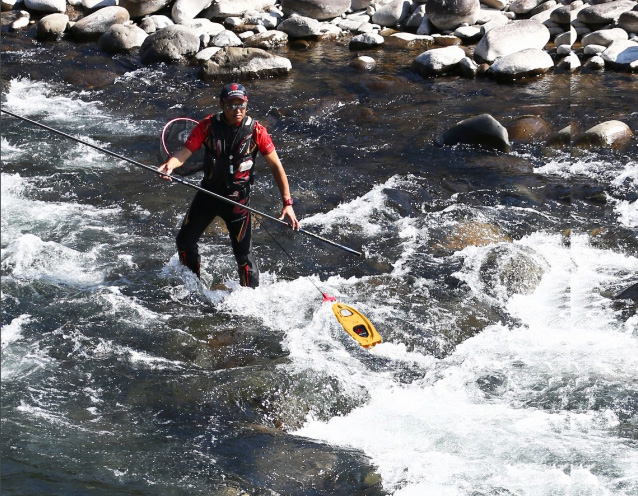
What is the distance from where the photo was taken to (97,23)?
14.4m

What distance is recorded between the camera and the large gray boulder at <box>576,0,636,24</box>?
44.1 feet

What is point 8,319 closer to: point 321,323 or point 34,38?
point 321,323

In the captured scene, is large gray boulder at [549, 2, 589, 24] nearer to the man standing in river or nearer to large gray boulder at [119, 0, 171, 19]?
large gray boulder at [119, 0, 171, 19]

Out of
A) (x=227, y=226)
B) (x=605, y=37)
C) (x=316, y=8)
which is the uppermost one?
(x=227, y=226)

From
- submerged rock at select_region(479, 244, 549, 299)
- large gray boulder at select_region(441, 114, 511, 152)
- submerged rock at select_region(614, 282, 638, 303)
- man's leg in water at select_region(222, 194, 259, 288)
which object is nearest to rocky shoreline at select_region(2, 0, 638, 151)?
large gray boulder at select_region(441, 114, 511, 152)

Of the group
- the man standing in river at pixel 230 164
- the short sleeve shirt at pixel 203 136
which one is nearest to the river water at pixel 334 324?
the man standing in river at pixel 230 164

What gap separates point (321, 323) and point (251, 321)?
0.52 m

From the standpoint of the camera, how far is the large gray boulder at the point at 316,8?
14918 mm

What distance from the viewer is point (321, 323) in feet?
19.7

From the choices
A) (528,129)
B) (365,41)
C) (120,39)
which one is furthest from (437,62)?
(120,39)

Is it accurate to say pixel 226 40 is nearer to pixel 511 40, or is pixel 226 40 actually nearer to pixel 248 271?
pixel 511 40

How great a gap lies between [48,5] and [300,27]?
4.84m

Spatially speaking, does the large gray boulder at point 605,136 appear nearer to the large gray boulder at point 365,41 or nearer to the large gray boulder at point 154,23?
the large gray boulder at point 365,41

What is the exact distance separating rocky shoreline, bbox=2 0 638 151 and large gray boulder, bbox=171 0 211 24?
18mm
